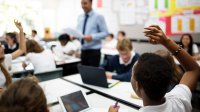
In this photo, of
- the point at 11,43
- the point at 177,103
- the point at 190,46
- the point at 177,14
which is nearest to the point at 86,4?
the point at 11,43

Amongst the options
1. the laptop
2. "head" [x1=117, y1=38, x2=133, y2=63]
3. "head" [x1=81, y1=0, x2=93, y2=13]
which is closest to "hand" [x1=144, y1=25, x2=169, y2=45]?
the laptop

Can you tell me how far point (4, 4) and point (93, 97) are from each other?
20.9 feet

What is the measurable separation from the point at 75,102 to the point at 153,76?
2.58 ft

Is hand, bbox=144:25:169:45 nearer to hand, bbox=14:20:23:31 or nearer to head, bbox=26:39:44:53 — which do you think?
hand, bbox=14:20:23:31

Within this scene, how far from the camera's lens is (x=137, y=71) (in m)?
1.06

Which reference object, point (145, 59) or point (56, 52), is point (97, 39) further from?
point (145, 59)

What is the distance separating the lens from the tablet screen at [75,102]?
5.21ft

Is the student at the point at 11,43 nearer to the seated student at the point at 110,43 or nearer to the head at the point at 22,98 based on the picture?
the seated student at the point at 110,43

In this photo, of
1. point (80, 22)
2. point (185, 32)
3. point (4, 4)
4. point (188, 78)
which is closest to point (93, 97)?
point (188, 78)

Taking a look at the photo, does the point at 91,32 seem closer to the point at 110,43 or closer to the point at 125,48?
the point at 125,48

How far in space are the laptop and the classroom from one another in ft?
0.04

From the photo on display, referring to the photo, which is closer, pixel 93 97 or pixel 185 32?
pixel 93 97

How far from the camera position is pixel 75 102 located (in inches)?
64.3

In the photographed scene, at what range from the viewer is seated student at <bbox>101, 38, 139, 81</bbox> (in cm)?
254
